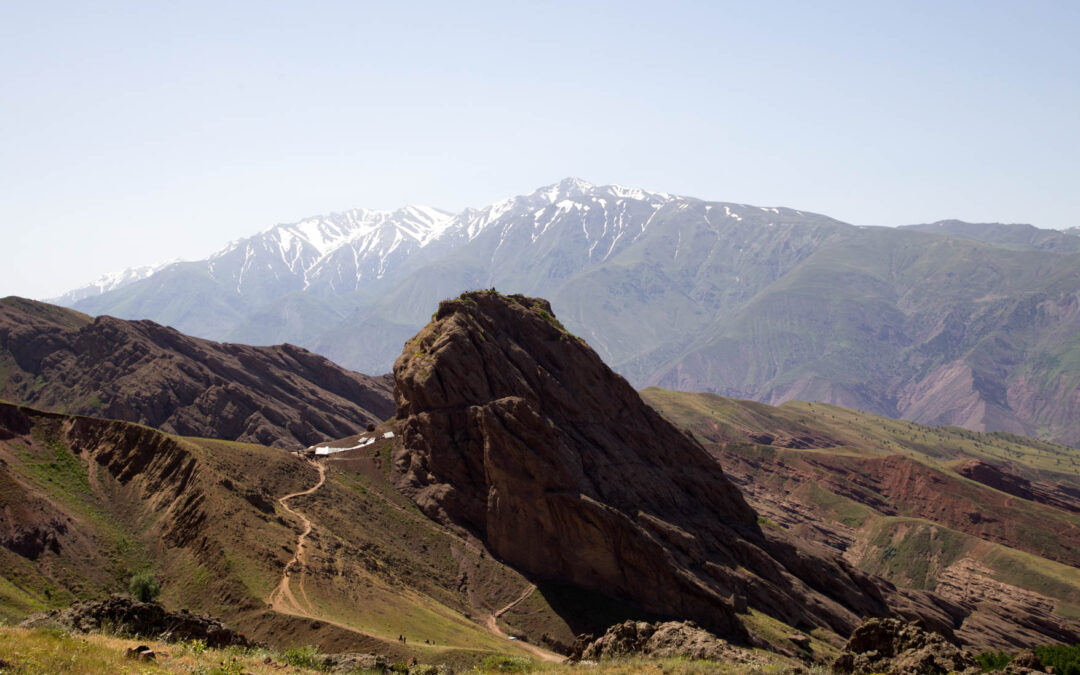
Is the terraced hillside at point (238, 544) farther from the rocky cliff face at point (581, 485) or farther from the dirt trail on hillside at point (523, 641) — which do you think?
the rocky cliff face at point (581, 485)

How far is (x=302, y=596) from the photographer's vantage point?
6175 cm

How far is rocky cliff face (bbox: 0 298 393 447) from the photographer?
568ft

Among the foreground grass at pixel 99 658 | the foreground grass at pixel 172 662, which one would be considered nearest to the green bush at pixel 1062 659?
the foreground grass at pixel 172 662

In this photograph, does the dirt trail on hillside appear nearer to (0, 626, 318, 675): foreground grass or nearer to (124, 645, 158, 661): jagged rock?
(0, 626, 318, 675): foreground grass

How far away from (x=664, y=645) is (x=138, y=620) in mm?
23948

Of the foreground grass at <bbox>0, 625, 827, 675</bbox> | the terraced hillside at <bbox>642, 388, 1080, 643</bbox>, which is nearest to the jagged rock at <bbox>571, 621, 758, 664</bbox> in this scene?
the foreground grass at <bbox>0, 625, 827, 675</bbox>

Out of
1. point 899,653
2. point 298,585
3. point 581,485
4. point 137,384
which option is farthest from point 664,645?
point 137,384

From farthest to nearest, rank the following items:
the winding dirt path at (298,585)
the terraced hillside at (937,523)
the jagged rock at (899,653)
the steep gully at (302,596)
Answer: the terraced hillside at (937,523), the winding dirt path at (298,585), the steep gully at (302,596), the jagged rock at (899,653)

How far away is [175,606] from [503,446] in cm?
3496

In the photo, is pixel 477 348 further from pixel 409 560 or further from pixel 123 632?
pixel 123 632

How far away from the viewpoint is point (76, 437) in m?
77.7

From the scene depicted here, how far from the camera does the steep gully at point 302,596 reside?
59.0m

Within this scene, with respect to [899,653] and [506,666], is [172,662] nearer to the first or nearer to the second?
[506,666]

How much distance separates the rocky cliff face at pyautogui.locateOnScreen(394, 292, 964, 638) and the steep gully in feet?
25.4
